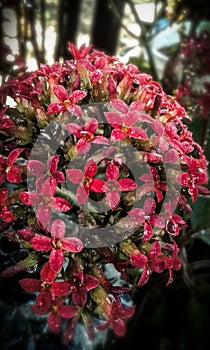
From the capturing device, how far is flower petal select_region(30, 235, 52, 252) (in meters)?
0.54

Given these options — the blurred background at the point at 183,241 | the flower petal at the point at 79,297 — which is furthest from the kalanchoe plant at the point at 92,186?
the blurred background at the point at 183,241

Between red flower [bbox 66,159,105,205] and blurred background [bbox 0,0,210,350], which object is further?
blurred background [bbox 0,0,210,350]

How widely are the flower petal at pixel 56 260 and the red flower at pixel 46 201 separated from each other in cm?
4

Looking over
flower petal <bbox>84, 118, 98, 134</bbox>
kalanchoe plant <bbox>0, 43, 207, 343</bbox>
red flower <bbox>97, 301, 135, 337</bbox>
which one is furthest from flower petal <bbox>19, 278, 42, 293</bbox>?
flower petal <bbox>84, 118, 98, 134</bbox>

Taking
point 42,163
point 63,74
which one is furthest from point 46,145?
point 63,74

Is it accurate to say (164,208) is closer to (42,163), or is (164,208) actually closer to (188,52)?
(42,163)

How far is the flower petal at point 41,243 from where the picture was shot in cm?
54

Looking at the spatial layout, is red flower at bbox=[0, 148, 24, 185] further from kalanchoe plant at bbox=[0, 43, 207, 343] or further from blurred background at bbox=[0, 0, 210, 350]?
blurred background at bbox=[0, 0, 210, 350]

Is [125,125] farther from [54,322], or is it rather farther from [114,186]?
[54,322]

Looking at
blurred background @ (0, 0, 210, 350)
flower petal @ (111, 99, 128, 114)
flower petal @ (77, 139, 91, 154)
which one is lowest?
blurred background @ (0, 0, 210, 350)

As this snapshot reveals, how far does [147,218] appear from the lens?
0.57 metres

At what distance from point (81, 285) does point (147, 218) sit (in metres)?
0.12

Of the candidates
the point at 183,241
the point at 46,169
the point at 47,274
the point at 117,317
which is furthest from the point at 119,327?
the point at 183,241

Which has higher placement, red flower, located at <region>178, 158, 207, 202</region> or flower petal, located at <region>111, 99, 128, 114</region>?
flower petal, located at <region>111, 99, 128, 114</region>
